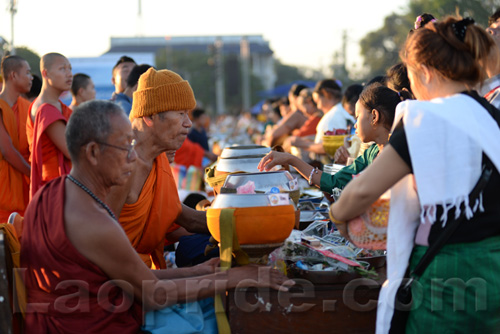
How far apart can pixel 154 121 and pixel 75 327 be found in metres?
1.16

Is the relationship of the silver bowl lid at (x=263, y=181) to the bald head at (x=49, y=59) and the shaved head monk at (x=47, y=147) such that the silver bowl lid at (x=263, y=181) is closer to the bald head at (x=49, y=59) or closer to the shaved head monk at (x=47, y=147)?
the shaved head monk at (x=47, y=147)

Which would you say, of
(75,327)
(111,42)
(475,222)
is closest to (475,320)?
(475,222)

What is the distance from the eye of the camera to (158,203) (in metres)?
2.88

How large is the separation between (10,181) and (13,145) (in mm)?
301

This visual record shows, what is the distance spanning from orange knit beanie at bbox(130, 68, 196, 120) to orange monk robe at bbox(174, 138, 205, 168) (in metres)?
4.85

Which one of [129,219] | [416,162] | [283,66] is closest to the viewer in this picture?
[416,162]

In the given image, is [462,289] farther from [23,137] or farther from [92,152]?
[23,137]

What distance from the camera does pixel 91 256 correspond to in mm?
2068

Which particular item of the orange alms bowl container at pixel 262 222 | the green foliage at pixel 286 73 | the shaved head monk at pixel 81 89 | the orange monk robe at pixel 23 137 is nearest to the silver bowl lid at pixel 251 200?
the orange alms bowl container at pixel 262 222

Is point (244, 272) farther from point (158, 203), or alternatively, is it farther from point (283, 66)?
point (283, 66)

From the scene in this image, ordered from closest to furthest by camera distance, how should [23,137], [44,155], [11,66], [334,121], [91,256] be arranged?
[91,256], [44,155], [23,137], [11,66], [334,121]

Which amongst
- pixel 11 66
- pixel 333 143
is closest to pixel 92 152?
pixel 333 143

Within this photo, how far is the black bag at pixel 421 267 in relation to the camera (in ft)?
6.05

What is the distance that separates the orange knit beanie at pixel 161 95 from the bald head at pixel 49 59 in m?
1.94
